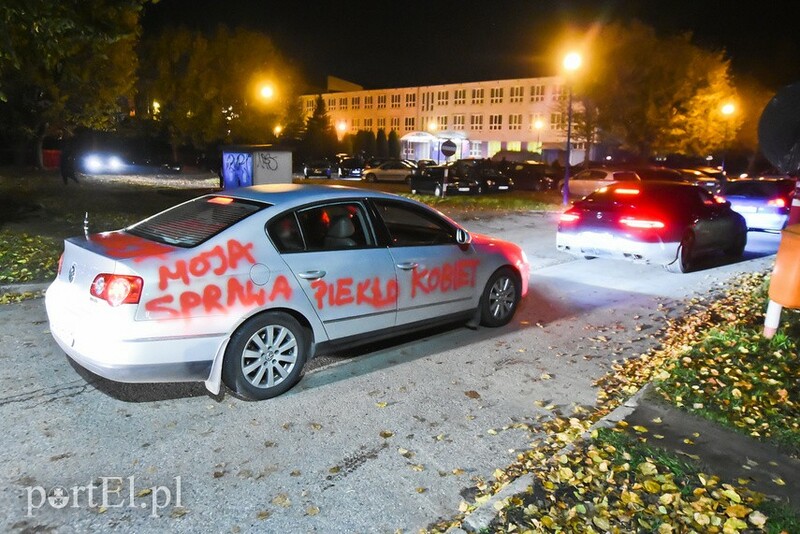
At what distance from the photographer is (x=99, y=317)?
425 cm

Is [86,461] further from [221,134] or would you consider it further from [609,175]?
[221,134]

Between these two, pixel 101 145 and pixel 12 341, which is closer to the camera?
pixel 12 341

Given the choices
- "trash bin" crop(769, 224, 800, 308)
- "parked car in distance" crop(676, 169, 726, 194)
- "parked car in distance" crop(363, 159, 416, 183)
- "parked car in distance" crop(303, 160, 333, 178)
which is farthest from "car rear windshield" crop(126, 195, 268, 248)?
"parked car in distance" crop(303, 160, 333, 178)

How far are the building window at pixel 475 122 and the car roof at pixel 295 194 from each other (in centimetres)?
6385

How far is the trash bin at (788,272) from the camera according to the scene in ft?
18.0

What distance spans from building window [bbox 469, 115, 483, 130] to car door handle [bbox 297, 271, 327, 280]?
64.6 metres

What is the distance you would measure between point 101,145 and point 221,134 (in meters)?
11.2

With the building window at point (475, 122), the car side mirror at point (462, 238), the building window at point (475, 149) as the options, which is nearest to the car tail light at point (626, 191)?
the car side mirror at point (462, 238)

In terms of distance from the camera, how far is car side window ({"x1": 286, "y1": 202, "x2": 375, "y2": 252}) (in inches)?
202

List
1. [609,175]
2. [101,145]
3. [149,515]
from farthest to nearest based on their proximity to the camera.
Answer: [101,145]
[609,175]
[149,515]

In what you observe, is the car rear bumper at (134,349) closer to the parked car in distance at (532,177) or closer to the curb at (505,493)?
the curb at (505,493)

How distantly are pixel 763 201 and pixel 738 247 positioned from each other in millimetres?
4465

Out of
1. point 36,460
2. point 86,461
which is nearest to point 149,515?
point 86,461

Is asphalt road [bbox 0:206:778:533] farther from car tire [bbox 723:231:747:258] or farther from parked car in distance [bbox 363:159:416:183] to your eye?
parked car in distance [bbox 363:159:416:183]
